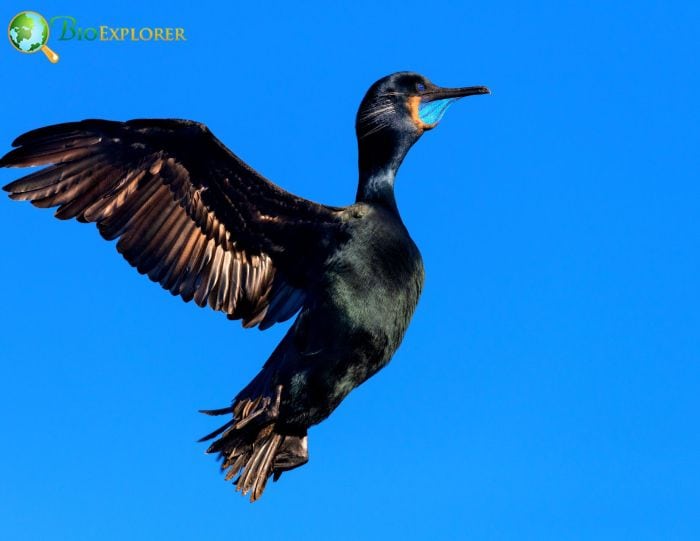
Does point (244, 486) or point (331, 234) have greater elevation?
point (331, 234)

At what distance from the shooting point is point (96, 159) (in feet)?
31.6

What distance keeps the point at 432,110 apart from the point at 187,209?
5.79 ft

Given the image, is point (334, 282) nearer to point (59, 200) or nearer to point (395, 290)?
point (395, 290)

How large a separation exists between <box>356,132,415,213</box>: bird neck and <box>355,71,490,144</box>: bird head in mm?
46

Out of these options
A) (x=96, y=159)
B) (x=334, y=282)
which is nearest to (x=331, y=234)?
(x=334, y=282)

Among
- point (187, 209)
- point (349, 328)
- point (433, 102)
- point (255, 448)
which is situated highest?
point (433, 102)

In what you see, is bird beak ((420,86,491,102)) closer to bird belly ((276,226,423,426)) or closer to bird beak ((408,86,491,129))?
bird beak ((408,86,491,129))

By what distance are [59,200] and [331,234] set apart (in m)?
1.75

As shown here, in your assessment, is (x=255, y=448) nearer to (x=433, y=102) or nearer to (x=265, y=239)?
(x=265, y=239)

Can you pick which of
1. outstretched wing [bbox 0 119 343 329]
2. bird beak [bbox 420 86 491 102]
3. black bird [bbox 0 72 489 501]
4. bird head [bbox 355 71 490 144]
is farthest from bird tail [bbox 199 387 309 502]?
bird beak [bbox 420 86 491 102]

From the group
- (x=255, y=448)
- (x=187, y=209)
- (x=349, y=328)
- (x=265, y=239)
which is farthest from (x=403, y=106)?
(x=255, y=448)

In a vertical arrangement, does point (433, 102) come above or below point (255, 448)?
above

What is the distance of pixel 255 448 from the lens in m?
9.39

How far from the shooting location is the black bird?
9141mm
